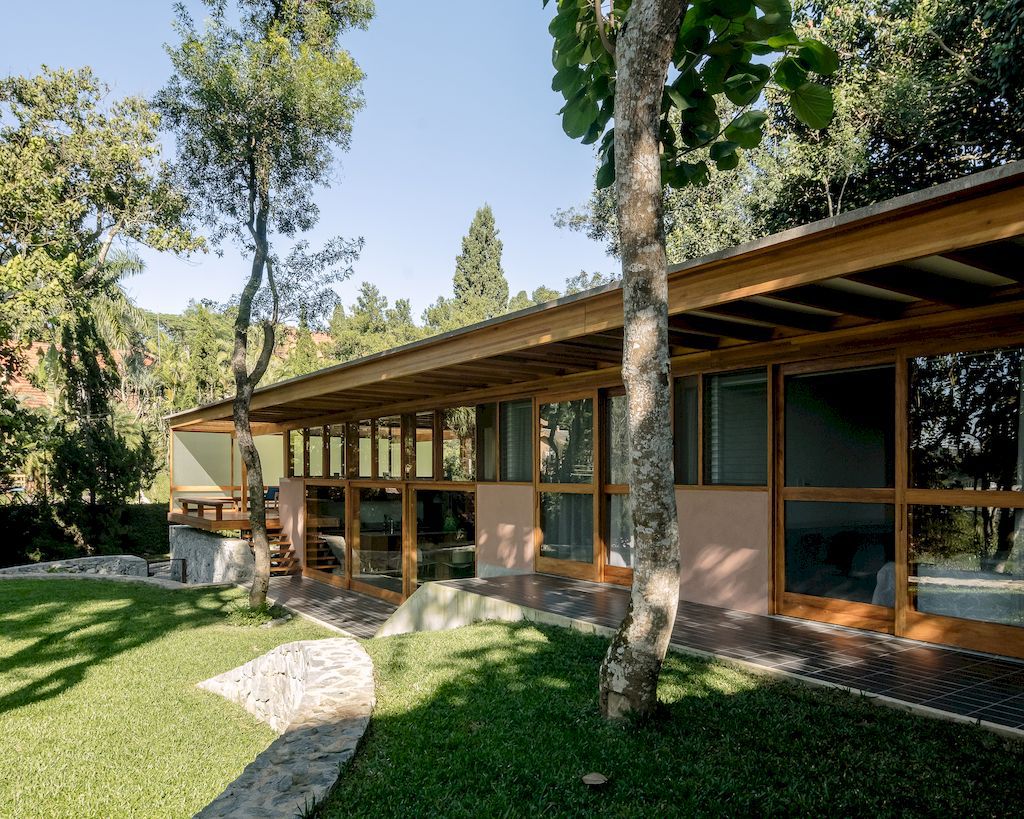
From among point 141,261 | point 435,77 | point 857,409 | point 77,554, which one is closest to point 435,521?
point 857,409

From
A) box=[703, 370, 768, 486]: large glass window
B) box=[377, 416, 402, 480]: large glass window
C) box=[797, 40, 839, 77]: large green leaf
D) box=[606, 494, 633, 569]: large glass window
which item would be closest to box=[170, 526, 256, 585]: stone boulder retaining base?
box=[377, 416, 402, 480]: large glass window

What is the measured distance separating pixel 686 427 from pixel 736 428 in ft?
1.99

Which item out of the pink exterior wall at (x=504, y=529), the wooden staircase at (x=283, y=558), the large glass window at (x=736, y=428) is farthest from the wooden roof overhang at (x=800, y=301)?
the wooden staircase at (x=283, y=558)

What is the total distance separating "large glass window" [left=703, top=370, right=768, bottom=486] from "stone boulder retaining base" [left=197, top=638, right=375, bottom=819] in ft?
12.1

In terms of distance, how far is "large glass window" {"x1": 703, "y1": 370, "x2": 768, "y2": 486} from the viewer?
674 cm

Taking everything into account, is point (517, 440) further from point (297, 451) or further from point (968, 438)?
point (297, 451)

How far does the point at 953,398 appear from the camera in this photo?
17.6ft

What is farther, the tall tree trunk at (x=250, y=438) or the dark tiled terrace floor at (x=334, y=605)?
the dark tiled terrace floor at (x=334, y=605)

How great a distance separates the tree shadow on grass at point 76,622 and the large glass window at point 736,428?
626 centimetres

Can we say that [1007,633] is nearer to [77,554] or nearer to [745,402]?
[745,402]

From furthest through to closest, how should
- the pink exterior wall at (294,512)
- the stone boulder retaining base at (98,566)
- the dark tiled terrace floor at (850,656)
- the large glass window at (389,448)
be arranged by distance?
the pink exterior wall at (294,512)
the stone boulder retaining base at (98,566)
the large glass window at (389,448)
the dark tiled terrace floor at (850,656)

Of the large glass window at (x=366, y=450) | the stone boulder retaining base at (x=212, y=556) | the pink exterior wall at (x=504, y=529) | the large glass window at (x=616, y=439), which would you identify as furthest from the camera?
the stone boulder retaining base at (x=212, y=556)

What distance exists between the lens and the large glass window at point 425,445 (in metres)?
11.5

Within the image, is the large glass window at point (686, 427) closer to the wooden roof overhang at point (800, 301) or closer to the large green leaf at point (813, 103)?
the wooden roof overhang at point (800, 301)
